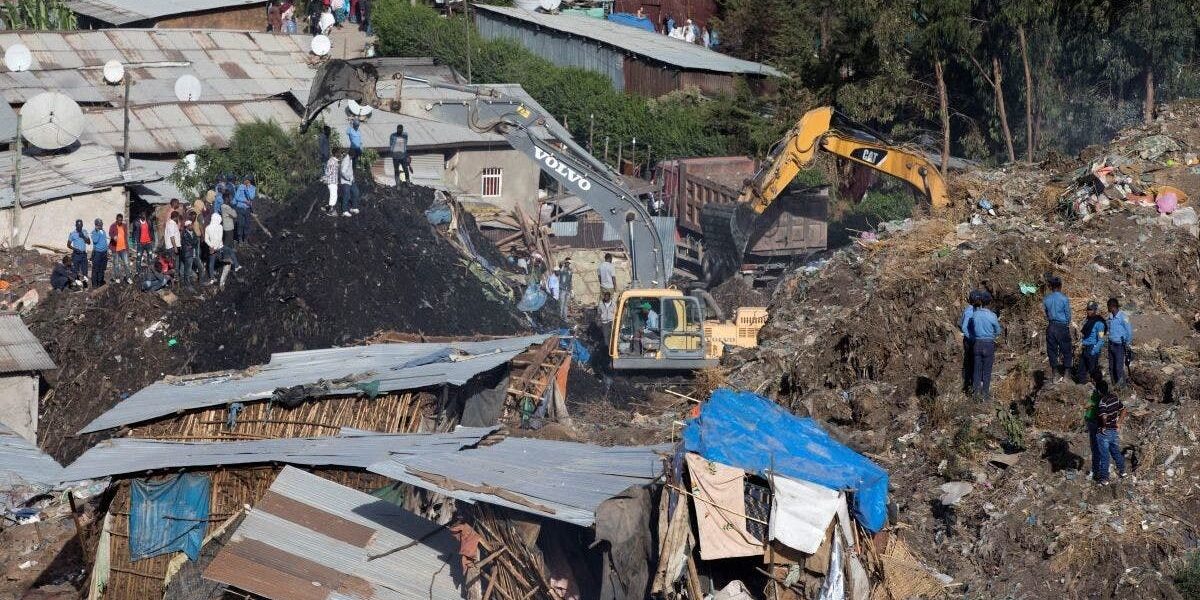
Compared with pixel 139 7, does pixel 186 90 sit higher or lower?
lower

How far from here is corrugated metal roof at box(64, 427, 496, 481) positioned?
13.1 m

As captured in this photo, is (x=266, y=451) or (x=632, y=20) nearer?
(x=266, y=451)

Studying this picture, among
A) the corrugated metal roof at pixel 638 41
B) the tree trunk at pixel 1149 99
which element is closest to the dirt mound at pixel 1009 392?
the tree trunk at pixel 1149 99

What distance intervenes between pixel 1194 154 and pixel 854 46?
38.5ft

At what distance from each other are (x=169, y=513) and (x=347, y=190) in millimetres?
10782

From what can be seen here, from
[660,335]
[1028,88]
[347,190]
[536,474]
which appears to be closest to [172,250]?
[347,190]

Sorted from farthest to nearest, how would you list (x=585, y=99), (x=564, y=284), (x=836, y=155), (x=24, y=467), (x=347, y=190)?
(x=585, y=99) → (x=564, y=284) → (x=347, y=190) → (x=836, y=155) → (x=24, y=467)

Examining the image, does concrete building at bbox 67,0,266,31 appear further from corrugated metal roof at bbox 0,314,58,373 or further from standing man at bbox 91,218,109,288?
corrugated metal roof at bbox 0,314,58,373

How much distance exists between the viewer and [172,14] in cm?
3841

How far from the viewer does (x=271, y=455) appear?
13453mm

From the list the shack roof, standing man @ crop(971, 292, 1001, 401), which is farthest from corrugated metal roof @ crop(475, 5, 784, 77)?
standing man @ crop(971, 292, 1001, 401)

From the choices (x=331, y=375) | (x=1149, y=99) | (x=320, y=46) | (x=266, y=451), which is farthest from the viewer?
(x=320, y=46)

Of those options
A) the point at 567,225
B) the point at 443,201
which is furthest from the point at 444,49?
the point at 443,201

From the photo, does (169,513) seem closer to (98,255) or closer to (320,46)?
(98,255)
